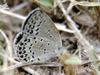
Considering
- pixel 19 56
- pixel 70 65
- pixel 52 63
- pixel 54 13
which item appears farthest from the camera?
pixel 54 13

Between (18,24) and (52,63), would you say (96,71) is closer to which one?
(52,63)

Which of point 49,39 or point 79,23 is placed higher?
point 79,23

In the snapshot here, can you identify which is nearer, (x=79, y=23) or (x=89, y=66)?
(x=89, y=66)

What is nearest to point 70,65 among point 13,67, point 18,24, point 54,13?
point 13,67

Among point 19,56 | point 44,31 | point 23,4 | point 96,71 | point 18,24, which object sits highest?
point 23,4

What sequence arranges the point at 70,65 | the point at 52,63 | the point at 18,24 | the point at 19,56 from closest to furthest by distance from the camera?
the point at 70,65 → the point at 19,56 → the point at 52,63 → the point at 18,24

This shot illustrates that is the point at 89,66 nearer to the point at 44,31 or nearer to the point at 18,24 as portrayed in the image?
the point at 44,31

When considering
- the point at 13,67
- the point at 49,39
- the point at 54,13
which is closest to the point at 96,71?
the point at 49,39
